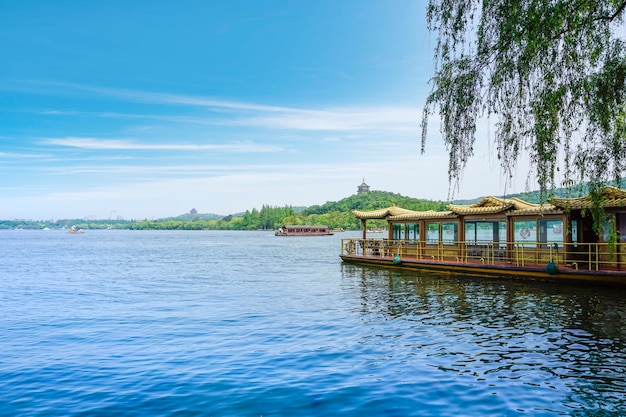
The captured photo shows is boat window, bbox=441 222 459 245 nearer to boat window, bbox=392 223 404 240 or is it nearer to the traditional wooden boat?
the traditional wooden boat

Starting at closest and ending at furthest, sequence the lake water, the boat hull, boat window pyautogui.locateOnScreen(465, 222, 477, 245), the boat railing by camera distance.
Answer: the lake water
the boat hull
the boat railing
boat window pyautogui.locateOnScreen(465, 222, 477, 245)

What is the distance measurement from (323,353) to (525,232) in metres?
19.8

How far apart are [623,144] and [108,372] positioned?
11870mm

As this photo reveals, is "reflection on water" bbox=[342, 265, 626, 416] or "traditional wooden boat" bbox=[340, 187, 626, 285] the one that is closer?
"reflection on water" bbox=[342, 265, 626, 416]

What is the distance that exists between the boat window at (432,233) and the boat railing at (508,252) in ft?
0.40

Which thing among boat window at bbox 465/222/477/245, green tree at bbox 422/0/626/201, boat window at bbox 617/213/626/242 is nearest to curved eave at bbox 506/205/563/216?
boat window at bbox 617/213/626/242

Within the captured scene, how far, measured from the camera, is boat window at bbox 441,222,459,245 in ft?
112

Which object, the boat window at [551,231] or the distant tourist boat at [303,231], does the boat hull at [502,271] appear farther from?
the distant tourist boat at [303,231]

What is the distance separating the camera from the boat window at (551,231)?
27122mm

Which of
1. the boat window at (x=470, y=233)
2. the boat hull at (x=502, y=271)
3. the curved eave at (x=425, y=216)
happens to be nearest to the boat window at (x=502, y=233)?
the boat window at (x=470, y=233)

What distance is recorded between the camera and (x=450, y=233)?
34500 millimetres

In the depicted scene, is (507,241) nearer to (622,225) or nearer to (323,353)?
(622,225)

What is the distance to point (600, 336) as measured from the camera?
14.8 metres

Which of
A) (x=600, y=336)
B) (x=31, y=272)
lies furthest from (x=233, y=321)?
(x=31, y=272)
